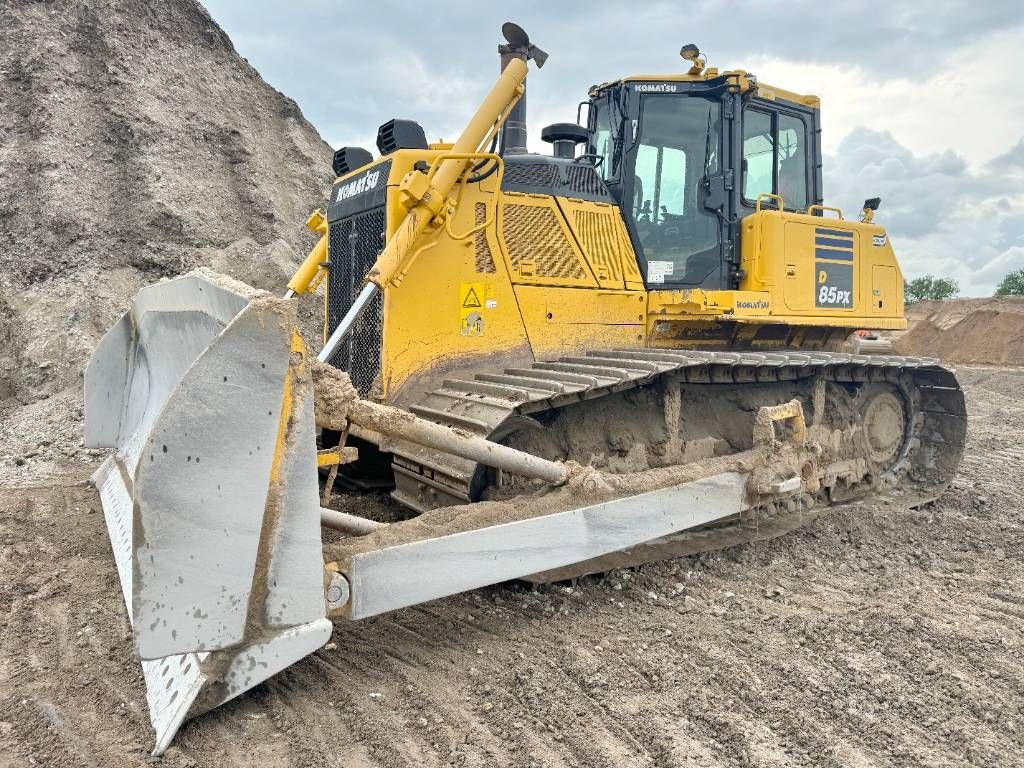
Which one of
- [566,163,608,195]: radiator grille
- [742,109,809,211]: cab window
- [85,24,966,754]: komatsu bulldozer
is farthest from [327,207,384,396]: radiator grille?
[742,109,809,211]: cab window

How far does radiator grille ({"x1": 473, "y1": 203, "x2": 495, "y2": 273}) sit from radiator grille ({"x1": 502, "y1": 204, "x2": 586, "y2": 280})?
13 centimetres

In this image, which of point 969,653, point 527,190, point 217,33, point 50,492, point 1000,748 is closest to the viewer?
point 1000,748

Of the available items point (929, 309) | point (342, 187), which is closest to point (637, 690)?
point (342, 187)

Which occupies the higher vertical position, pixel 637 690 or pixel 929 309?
pixel 929 309

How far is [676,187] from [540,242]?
1198mm

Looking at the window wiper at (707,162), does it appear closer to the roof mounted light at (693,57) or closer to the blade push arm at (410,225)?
the roof mounted light at (693,57)

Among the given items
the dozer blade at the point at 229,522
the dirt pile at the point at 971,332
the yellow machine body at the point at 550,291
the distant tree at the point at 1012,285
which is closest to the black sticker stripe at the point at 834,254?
the yellow machine body at the point at 550,291

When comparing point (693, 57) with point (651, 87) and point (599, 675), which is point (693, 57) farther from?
point (599, 675)

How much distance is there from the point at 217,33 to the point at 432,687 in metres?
14.1

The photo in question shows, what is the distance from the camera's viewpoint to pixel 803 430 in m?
4.63

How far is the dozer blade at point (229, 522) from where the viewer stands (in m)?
2.24

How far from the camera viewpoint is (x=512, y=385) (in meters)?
4.04

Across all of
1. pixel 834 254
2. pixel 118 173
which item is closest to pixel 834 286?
pixel 834 254

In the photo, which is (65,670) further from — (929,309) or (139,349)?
(929,309)
